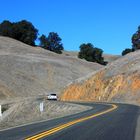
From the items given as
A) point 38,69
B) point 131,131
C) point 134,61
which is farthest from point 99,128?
point 38,69

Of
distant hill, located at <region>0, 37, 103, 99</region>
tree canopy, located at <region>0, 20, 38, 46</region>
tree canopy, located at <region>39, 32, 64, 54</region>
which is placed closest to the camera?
distant hill, located at <region>0, 37, 103, 99</region>

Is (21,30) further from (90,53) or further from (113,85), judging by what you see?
(113,85)

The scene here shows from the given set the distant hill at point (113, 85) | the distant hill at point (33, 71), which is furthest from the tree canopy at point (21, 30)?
the distant hill at point (113, 85)

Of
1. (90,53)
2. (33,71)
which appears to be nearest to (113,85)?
(33,71)

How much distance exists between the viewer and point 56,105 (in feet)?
159

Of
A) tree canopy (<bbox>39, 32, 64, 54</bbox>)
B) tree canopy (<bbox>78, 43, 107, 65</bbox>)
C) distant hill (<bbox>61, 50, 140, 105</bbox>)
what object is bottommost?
distant hill (<bbox>61, 50, 140, 105</bbox>)

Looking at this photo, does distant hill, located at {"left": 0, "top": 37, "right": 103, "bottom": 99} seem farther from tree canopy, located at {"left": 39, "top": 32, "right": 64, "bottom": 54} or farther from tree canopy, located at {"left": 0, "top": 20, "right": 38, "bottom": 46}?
tree canopy, located at {"left": 39, "top": 32, "right": 64, "bottom": 54}

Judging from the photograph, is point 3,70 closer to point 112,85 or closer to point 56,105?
point 112,85

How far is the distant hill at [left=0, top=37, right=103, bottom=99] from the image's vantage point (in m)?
95.2

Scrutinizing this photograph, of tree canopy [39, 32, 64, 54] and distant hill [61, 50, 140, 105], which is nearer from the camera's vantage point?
distant hill [61, 50, 140, 105]

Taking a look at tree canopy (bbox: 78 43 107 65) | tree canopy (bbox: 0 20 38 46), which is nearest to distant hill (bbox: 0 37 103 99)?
tree canopy (bbox: 0 20 38 46)

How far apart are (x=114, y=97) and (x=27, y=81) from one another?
145 ft

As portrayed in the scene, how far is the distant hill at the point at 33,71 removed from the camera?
9519cm

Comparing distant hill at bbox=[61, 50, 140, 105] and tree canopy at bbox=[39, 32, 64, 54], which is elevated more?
tree canopy at bbox=[39, 32, 64, 54]
